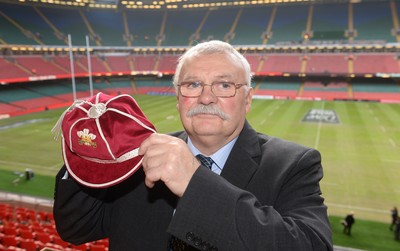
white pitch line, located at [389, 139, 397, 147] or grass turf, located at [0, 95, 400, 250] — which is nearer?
grass turf, located at [0, 95, 400, 250]

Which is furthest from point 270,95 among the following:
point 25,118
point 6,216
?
point 6,216

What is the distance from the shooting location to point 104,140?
1731mm

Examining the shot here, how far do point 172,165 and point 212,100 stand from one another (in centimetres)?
63

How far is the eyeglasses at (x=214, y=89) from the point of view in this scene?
1.93 meters

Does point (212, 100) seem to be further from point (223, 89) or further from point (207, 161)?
point (207, 161)

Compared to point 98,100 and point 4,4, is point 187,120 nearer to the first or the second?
point 98,100

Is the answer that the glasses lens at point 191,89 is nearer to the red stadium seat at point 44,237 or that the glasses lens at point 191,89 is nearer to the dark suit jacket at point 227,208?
the dark suit jacket at point 227,208

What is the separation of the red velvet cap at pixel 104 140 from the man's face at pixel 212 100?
0.30 metres

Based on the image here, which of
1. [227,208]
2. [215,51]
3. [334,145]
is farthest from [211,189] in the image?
[334,145]

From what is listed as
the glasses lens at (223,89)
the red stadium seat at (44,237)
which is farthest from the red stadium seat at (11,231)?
the glasses lens at (223,89)

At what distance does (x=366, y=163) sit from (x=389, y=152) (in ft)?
9.49

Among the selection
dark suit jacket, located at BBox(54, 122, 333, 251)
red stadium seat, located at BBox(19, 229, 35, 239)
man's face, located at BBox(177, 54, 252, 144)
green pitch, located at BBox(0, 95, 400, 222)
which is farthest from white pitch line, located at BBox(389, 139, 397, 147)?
man's face, located at BBox(177, 54, 252, 144)

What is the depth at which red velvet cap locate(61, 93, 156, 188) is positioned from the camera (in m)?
1.74

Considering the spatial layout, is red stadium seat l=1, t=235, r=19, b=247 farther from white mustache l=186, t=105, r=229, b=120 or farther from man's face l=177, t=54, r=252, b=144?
white mustache l=186, t=105, r=229, b=120
